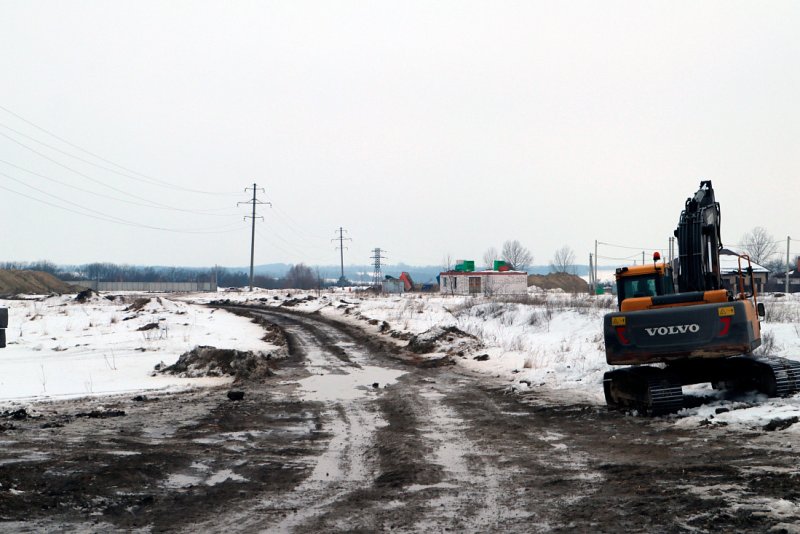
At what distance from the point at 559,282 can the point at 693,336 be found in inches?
4616

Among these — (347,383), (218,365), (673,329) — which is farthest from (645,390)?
(218,365)

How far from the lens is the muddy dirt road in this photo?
6820 mm

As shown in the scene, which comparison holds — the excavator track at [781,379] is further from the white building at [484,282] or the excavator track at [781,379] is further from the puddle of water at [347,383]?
the white building at [484,282]

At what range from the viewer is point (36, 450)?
32.0ft

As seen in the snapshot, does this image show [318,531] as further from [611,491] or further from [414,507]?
[611,491]

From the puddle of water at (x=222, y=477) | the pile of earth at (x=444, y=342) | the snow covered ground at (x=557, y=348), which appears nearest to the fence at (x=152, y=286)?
the snow covered ground at (x=557, y=348)

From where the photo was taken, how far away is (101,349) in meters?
24.6

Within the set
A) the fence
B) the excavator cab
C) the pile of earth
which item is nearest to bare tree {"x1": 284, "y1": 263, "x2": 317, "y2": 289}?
the fence

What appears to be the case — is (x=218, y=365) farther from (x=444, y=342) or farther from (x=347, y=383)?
(x=444, y=342)

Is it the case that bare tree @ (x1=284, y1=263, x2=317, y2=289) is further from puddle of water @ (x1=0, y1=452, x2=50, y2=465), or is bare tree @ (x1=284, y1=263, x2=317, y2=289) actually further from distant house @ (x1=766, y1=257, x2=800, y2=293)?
puddle of water @ (x1=0, y1=452, x2=50, y2=465)

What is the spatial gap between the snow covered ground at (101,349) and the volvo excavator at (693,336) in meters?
10.3

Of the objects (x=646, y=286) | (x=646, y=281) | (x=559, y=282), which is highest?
(x=559, y=282)

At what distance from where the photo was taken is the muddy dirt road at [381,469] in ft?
22.4

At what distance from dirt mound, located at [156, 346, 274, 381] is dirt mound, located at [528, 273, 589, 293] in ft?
336
